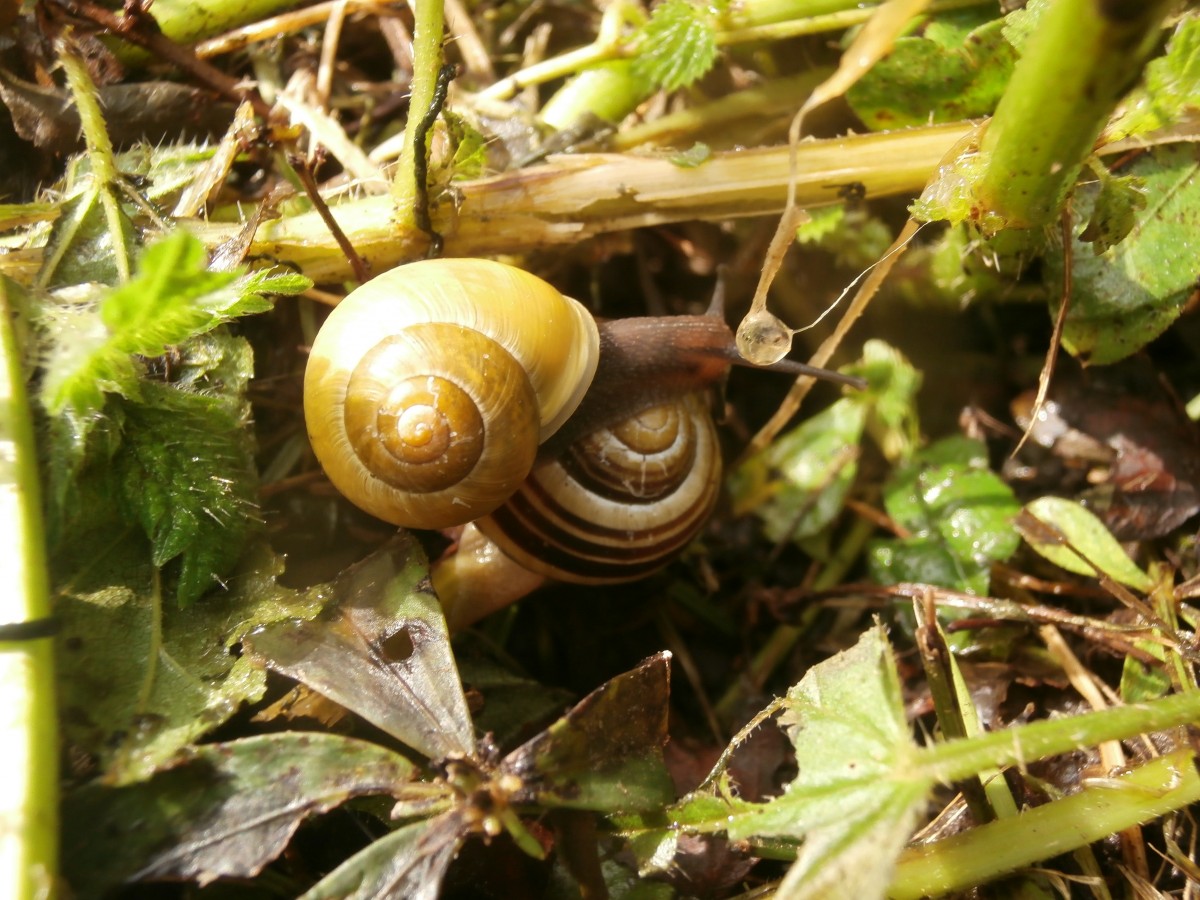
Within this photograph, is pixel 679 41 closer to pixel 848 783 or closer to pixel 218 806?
pixel 848 783

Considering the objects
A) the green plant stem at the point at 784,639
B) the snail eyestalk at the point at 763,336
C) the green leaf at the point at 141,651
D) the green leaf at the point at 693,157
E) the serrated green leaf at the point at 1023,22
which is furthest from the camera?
the green plant stem at the point at 784,639

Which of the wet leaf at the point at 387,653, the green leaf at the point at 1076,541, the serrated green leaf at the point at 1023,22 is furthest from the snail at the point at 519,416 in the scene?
the serrated green leaf at the point at 1023,22

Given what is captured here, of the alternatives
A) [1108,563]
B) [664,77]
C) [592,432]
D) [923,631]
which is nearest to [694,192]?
[664,77]

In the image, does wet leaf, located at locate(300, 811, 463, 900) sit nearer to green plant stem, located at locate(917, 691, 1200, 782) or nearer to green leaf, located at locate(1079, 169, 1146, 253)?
green plant stem, located at locate(917, 691, 1200, 782)

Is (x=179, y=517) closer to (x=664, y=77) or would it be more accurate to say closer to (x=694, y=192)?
(x=694, y=192)

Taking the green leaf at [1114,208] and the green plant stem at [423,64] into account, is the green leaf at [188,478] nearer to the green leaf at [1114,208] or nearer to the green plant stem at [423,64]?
the green plant stem at [423,64]

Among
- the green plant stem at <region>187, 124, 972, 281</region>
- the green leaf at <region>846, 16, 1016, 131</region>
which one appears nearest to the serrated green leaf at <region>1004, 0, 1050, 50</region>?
the green leaf at <region>846, 16, 1016, 131</region>

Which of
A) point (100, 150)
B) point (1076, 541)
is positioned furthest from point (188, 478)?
point (1076, 541)
